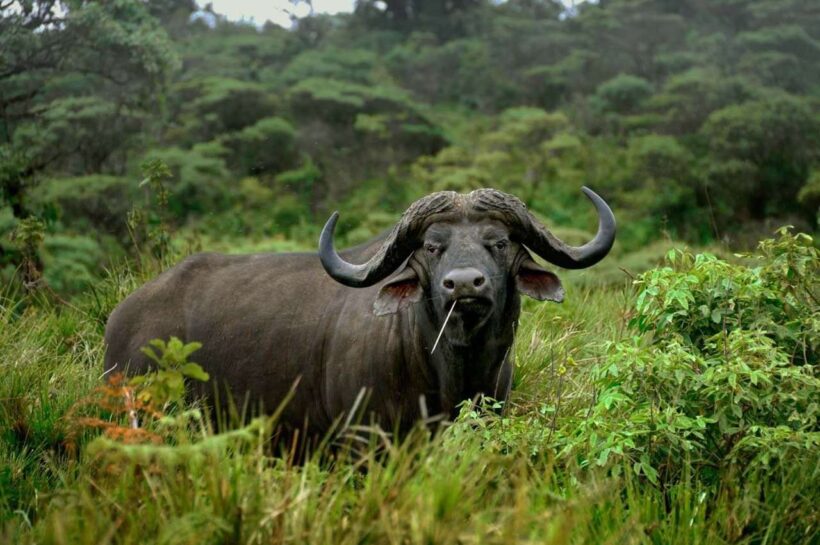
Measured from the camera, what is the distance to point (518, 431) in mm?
4199

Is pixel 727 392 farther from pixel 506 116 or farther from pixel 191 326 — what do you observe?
pixel 506 116

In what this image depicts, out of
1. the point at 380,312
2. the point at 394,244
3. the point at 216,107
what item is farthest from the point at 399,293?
the point at 216,107

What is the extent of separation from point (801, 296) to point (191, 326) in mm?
3938

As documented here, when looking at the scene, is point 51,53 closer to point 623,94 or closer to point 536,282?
point 536,282

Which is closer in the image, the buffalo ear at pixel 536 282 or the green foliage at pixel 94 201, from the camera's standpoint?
the buffalo ear at pixel 536 282

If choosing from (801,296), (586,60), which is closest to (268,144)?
(586,60)

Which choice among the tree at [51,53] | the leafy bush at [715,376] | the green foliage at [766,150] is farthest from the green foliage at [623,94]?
the leafy bush at [715,376]

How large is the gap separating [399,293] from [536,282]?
797 millimetres

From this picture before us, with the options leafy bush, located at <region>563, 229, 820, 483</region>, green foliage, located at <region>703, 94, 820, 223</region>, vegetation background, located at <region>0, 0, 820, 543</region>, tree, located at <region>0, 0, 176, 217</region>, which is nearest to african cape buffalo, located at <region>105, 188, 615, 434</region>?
vegetation background, located at <region>0, 0, 820, 543</region>

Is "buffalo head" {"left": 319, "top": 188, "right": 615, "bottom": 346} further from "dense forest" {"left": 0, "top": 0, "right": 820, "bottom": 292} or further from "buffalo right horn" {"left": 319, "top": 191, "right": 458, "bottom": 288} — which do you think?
"dense forest" {"left": 0, "top": 0, "right": 820, "bottom": 292}

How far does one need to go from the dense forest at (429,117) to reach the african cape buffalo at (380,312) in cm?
443

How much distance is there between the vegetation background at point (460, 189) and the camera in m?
3.15

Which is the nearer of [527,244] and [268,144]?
[527,244]

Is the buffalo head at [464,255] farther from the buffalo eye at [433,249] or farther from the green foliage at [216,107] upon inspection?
the green foliage at [216,107]
